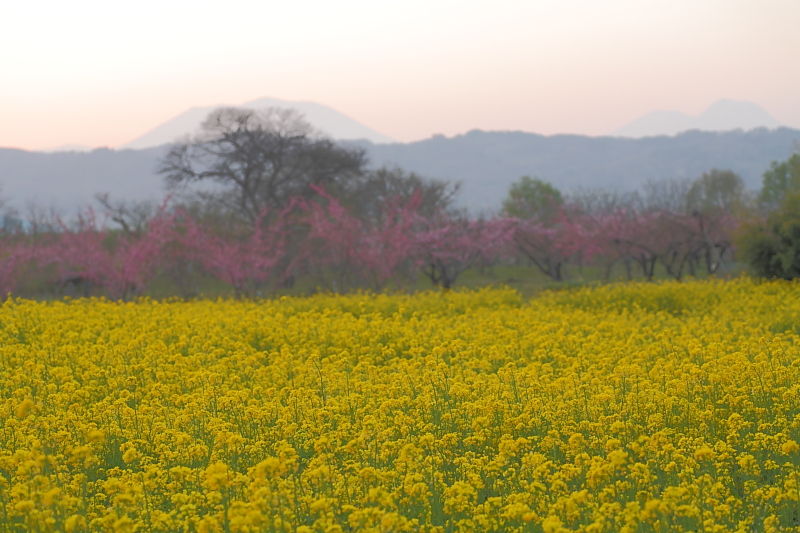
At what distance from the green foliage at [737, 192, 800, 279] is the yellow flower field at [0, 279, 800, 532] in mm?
10137

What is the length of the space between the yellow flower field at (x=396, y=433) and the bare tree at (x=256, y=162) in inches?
1416

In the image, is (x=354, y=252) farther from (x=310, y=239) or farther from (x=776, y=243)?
(x=776, y=243)

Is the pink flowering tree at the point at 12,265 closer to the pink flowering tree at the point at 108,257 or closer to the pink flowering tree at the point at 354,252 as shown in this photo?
the pink flowering tree at the point at 108,257

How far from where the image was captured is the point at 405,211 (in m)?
31.1

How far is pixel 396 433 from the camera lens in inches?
266

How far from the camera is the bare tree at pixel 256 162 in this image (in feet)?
158

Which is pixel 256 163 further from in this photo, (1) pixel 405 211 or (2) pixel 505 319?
(2) pixel 505 319

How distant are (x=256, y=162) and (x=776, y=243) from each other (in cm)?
3357

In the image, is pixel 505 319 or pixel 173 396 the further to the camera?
pixel 505 319

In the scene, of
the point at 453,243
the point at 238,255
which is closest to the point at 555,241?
the point at 453,243

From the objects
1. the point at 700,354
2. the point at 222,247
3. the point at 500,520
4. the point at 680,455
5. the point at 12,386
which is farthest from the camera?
the point at 222,247

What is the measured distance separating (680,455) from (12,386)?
7.51 meters

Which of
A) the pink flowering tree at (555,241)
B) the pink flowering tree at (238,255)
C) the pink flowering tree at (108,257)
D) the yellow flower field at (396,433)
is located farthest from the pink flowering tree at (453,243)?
the yellow flower field at (396,433)

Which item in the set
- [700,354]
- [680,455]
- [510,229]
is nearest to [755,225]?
[510,229]
